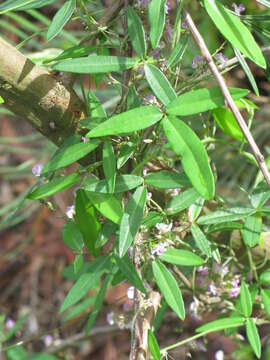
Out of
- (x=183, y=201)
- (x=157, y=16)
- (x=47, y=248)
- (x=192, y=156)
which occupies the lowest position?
(x=47, y=248)

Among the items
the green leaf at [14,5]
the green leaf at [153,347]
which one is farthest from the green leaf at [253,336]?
the green leaf at [14,5]

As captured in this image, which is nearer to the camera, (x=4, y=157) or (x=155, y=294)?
(x=155, y=294)

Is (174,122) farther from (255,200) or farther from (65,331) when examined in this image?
(65,331)

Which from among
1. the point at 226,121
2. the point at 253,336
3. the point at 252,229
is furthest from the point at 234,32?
the point at 253,336

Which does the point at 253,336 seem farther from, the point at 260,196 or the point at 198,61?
the point at 198,61

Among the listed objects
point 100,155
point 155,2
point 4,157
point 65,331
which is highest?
point 155,2

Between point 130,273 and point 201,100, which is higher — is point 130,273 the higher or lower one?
the lower one

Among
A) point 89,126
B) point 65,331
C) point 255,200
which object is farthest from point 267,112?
point 89,126

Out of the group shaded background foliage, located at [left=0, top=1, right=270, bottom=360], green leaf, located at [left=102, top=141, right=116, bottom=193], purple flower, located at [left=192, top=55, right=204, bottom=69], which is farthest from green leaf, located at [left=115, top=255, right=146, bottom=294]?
shaded background foliage, located at [left=0, top=1, right=270, bottom=360]
